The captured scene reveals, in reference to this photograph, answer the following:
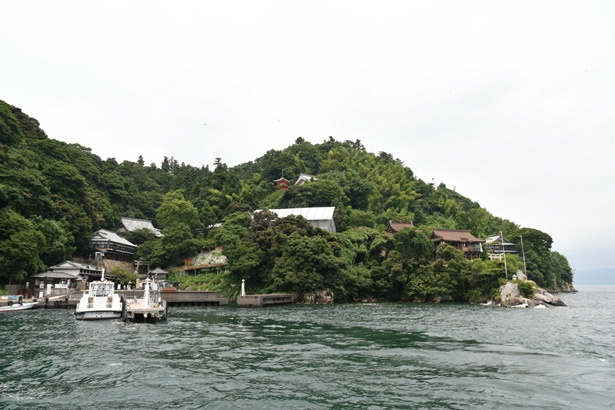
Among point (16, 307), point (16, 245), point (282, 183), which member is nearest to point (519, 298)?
point (16, 307)

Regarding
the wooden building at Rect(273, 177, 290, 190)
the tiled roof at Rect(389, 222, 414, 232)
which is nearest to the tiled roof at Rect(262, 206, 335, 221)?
the tiled roof at Rect(389, 222, 414, 232)

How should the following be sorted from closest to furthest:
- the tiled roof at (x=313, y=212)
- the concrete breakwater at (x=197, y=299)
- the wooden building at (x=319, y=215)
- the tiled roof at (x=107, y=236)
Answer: the concrete breakwater at (x=197, y=299) → the tiled roof at (x=107, y=236) → the wooden building at (x=319, y=215) → the tiled roof at (x=313, y=212)

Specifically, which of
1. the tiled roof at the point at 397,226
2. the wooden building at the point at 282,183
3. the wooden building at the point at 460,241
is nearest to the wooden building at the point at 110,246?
the wooden building at the point at 282,183

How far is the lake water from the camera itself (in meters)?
11.4

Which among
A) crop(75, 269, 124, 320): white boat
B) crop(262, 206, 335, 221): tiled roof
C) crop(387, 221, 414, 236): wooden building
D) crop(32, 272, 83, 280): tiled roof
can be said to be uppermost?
crop(262, 206, 335, 221): tiled roof

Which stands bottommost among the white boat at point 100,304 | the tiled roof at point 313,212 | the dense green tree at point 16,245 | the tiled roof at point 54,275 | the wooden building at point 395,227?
the white boat at point 100,304

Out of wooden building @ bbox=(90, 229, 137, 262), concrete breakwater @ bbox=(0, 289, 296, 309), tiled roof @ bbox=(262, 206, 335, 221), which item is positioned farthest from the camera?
tiled roof @ bbox=(262, 206, 335, 221)

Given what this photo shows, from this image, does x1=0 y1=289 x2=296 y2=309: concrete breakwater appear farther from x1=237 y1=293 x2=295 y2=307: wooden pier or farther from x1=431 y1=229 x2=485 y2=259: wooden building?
x1=431 y1=229 x2=485 y2=259: wooden building

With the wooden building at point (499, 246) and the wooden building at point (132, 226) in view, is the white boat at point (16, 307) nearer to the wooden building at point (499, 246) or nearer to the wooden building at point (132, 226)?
the wooden building at point (132, 226)

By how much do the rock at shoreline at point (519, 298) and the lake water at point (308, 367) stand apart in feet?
70.3

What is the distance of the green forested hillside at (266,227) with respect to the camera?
51.4 m

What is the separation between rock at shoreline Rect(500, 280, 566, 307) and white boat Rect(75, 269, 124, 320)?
1606 inches

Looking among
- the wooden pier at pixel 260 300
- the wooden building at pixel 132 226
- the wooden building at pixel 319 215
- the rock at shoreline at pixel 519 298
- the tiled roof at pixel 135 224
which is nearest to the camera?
the wooden pier at pixel 260 300

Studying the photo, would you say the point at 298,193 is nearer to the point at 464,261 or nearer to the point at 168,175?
the point at 464,261
